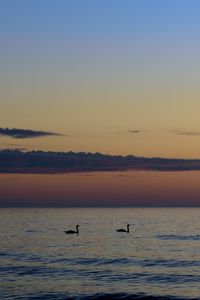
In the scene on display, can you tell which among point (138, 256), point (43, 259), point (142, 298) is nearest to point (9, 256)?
point (43, 259)

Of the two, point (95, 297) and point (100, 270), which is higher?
point (100, 270)

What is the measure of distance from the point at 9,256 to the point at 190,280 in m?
22.7

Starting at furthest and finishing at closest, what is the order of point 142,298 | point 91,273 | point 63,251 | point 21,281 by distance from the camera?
point 63,251, point 91,273, point 21,281, point 142,298

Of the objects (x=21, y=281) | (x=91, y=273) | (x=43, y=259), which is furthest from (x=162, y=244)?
(x=21, y=281)

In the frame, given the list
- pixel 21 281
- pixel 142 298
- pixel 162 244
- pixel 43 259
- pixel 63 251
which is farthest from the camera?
pixel 162 244

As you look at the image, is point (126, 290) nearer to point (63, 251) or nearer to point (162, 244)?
point (63, 251)

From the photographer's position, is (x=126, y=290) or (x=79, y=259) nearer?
(x=126, y=290)

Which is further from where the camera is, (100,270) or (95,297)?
(100,270)

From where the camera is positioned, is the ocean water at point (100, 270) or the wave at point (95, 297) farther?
the ocean water at point (100, 270)

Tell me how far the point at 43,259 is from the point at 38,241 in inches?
839

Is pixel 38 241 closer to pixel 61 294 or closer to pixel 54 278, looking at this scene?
pixel 54 278

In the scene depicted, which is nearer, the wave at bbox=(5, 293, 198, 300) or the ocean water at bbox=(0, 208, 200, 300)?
the wave at bbox=(5, 293, 198, 300)

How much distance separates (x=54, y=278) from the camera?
47.3 meters

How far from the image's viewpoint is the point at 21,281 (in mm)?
45688
